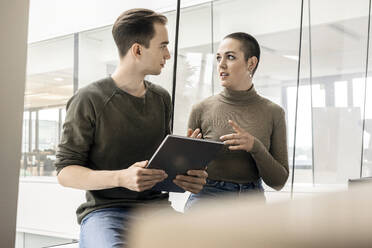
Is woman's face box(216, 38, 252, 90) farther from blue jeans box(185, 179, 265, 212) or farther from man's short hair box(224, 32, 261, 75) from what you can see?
blue jeans box(185, 179, 265, 212)

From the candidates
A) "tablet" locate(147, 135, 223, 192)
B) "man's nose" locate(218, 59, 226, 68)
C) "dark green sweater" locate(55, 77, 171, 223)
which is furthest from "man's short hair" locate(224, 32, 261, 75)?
"tablet" locate(147, 135, 223, 192)

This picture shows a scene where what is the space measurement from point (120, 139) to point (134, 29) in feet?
1.68

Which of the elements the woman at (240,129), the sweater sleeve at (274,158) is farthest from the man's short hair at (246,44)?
the sweater sleeve at (274,158)

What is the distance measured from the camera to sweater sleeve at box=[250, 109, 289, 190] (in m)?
2.21

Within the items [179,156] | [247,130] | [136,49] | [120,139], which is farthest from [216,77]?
[179,156]

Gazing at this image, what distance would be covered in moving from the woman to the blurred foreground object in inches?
73.1

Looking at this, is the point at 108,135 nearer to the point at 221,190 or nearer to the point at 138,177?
the point at 138,177

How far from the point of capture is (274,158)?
243 centimetres

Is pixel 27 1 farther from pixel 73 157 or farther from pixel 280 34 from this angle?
pixel 280 34

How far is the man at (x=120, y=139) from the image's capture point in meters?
1.70

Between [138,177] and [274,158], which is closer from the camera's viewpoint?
[138,177]

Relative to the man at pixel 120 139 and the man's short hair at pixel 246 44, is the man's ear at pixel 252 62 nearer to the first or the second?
the man's short hair at pixel 246 44

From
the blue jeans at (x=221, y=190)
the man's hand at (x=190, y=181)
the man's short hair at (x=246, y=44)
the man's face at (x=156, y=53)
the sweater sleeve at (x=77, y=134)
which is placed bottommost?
the blue jeans at (x=221, y=190)

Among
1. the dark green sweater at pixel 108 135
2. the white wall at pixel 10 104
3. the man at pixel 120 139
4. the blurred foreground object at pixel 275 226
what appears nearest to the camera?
the blurred foreground object at pixel 275 226
